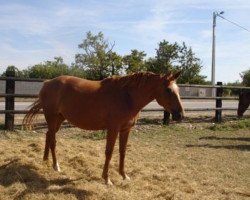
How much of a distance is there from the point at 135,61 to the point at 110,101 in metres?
37.4

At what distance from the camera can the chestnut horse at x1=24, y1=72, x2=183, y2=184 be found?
5828mm

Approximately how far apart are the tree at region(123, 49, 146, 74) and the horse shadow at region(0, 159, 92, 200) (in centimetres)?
3609

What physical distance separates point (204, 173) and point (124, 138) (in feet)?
5.72

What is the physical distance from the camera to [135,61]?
141ft

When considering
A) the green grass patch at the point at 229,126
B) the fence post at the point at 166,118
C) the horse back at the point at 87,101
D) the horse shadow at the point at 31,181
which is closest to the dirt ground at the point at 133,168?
the horse shadow at the point at 31,181

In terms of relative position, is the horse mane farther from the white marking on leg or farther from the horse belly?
the white marking on leg

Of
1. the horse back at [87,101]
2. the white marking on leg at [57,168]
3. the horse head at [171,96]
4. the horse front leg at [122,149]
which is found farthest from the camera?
the white marking on leg at [57,168]

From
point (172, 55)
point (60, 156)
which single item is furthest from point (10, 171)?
point (172, 55)

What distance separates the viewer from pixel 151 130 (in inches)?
462

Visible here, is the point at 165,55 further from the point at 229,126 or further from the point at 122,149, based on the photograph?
the point at 122,149

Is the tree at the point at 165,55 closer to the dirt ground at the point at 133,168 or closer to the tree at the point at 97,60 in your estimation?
the tree at the point at 97,60

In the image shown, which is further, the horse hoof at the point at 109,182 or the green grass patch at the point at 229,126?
the green grass patch at the point at 229,126

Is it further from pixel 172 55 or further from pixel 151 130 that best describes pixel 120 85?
pixel 172 55

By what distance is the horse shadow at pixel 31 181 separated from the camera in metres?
5.28
